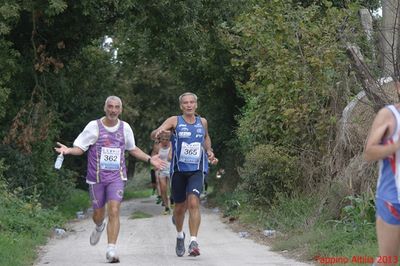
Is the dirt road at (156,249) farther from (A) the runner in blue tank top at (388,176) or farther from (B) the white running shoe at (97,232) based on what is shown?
(A) the runner in blue tank top at (388,176)

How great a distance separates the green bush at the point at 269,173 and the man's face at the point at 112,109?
4.28m

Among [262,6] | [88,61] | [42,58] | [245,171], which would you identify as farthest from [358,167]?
[88,61]

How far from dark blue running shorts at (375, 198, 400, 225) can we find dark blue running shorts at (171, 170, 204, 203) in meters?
4.45

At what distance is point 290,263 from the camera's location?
28.5 feet

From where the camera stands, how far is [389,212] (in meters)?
5.07

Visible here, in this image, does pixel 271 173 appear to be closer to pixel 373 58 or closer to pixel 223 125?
pixel 373 58

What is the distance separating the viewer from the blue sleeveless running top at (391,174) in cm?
509

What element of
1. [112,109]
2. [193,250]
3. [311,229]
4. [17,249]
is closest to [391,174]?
[193,250]

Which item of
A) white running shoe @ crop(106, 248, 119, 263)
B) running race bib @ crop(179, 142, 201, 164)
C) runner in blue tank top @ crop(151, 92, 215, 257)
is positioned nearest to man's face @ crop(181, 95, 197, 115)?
runner in blue tank top @ crop(151, 92, 215, 257)

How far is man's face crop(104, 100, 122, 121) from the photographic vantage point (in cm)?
916

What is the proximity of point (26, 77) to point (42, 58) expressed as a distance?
0.72 meters

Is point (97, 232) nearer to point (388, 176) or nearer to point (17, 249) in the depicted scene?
point (17, 249)

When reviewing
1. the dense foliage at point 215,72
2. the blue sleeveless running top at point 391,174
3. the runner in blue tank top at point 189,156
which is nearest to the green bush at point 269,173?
the dense foliage at point 215,72

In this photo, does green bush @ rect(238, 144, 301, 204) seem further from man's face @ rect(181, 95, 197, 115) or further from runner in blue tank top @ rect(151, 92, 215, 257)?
man's face @ rect(181, 95, 197, 115)
